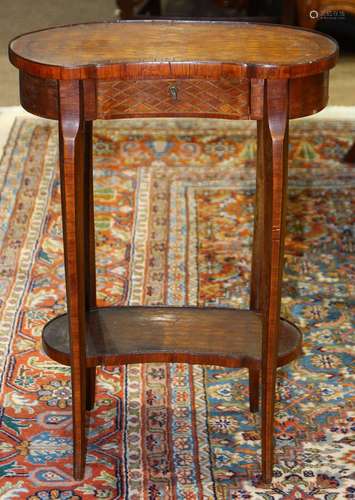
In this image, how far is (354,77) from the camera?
697 cm

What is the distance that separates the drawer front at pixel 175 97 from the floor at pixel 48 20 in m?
4.18

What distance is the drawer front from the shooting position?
250 cm

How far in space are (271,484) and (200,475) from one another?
0.19 m

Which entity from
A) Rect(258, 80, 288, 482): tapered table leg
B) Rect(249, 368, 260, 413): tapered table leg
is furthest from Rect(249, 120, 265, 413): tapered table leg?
Rect(258, 80, 288, 482): tapered table leg

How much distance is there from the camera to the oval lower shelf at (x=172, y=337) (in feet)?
9.53

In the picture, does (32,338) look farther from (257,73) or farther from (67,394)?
(257,73)

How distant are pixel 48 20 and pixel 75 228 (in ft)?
20.3

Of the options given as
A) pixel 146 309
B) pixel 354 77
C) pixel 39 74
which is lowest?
pixel 354 77

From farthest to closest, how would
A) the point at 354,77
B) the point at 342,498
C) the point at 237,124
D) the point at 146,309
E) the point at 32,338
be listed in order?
the point at 354,77 → the point at 237,124 → the point at 32,338 → the point at 146,309 → the point at 342,498

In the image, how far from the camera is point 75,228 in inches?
102

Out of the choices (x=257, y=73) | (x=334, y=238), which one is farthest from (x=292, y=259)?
(x=257, y=73)

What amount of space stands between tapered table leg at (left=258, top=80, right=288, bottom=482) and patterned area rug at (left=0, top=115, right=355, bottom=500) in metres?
0.21

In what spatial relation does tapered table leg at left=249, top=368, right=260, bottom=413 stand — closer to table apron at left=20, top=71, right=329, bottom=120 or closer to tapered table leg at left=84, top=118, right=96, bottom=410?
tapered table leg at left=84, top=118, right=96, bottom=410

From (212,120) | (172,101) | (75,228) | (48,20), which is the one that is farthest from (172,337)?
(48,20)
